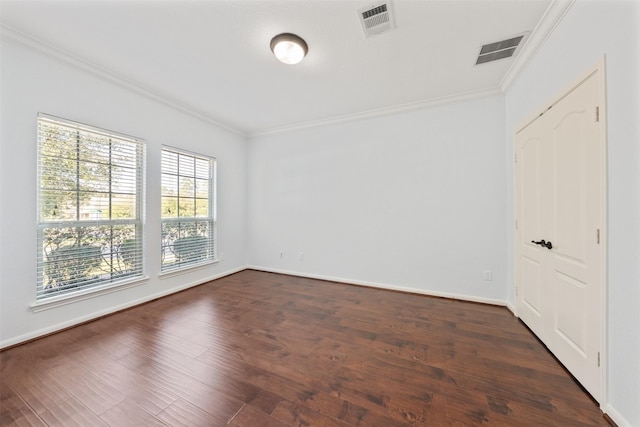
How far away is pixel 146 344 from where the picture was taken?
7.27ft

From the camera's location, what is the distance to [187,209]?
391 cm

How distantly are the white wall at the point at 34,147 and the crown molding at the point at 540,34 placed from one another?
455 cm

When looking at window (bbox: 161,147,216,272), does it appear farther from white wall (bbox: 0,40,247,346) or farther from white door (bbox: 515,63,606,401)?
white door (bbox: 515,63,606,401)

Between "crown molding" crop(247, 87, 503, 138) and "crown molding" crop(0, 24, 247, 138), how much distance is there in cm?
138

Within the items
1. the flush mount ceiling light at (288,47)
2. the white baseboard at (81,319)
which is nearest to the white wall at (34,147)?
the white baseboard at (81,319)

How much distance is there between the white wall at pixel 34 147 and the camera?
2.13 m

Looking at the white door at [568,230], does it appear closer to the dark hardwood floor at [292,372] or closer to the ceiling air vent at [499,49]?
the dark hardwood floor at [292,372]

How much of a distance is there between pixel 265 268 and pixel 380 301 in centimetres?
261

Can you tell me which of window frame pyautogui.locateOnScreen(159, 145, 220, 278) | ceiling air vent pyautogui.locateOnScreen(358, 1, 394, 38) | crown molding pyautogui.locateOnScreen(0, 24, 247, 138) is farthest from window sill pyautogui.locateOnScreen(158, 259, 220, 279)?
ceiling air vent pyautogui.locateOnScreen(358, 1, 394, 38)

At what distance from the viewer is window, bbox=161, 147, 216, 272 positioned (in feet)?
11.7

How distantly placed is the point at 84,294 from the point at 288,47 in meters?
3.53

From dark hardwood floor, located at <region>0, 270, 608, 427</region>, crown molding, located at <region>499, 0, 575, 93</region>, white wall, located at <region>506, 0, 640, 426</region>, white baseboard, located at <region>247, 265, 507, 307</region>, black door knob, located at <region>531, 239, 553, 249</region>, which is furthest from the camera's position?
white baseboard, located at <region>247, 265, 507, 307</region>

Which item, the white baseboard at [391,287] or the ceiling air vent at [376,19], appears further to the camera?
the white baseboard at [391,287]

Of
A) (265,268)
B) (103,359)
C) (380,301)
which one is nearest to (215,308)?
(103,359)
